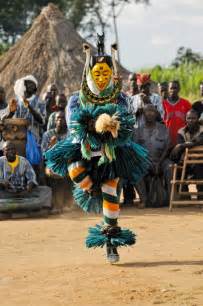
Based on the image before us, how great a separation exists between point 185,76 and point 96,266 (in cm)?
1956

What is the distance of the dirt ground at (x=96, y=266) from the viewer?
19.5ft

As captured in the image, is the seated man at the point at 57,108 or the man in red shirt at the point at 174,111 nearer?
the seated man at the point at 57,108

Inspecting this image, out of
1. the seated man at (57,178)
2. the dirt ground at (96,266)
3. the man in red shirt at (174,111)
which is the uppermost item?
the man in red shirt at (174,111)

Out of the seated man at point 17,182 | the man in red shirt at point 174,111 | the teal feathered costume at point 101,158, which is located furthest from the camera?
the man in red shirt at point 174,111

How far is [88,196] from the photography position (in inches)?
293

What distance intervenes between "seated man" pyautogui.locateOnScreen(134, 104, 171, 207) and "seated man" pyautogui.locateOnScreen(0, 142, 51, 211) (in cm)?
151

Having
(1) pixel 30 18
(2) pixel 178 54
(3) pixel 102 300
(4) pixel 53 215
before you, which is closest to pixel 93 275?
(3) pixel 102 300

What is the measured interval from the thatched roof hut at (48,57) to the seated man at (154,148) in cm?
744

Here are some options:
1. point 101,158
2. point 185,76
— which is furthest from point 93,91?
point 185,76

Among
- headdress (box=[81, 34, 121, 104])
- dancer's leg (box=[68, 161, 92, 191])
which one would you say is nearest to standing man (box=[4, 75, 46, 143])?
headdress (box=[81, 34, 121, 104])

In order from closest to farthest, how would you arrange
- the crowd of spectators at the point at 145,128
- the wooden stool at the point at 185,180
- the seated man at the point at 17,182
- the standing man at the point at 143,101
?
the seated man at the point at 17,182 → the wooden stool at the point at 185,180 → the crowd of spectators at the point at 145,128 → the standing man at the point at 143,101

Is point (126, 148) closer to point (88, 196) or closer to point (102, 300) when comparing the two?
point (88, 196)

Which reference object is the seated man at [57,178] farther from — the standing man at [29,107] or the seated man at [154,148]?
the seated man at [154,148]

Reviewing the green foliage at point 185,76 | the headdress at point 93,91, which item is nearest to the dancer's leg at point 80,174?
the headdress at point 93,91
